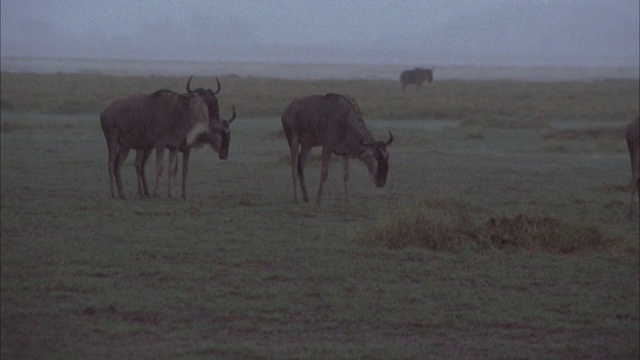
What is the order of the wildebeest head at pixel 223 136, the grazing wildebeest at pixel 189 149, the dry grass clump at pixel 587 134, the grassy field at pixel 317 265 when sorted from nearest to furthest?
the grassy field at pixel 317 265 → the grazing wildebeest at pixel 189 149 → the wildebeest head at pixel 223 136 → the dry grass clump at pixel 587 134

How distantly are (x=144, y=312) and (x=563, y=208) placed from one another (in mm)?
8020

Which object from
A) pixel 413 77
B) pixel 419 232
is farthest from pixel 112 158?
pixel 413 77

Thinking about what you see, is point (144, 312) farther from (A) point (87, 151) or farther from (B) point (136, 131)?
(A) point (87, 151)

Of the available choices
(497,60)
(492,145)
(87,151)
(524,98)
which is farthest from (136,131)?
(497,60)

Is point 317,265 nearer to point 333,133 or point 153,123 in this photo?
point 333,133

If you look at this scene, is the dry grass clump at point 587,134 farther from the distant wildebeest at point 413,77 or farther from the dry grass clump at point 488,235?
the distant wildebeest at point 413,77

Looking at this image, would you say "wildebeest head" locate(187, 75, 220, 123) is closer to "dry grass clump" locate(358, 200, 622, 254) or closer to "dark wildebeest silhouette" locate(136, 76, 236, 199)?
"dark wildebeest silhouette" locate(136, 76, 236, 199)

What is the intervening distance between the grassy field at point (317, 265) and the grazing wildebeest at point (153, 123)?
0.81m

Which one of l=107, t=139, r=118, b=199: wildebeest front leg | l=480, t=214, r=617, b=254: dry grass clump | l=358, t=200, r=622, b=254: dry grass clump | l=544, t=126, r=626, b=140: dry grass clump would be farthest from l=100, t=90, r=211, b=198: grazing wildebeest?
l=544, t=126, r=626, b=140: dry grass clump

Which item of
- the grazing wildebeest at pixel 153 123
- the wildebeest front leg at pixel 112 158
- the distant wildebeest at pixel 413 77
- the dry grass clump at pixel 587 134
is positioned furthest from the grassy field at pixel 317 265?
the distant wildebeest at pixel 413 77

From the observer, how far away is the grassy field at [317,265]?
23.6 ft

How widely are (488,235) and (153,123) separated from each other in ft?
17.1

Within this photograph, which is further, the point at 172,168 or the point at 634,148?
the point at 172,168

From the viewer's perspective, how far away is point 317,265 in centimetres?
951
